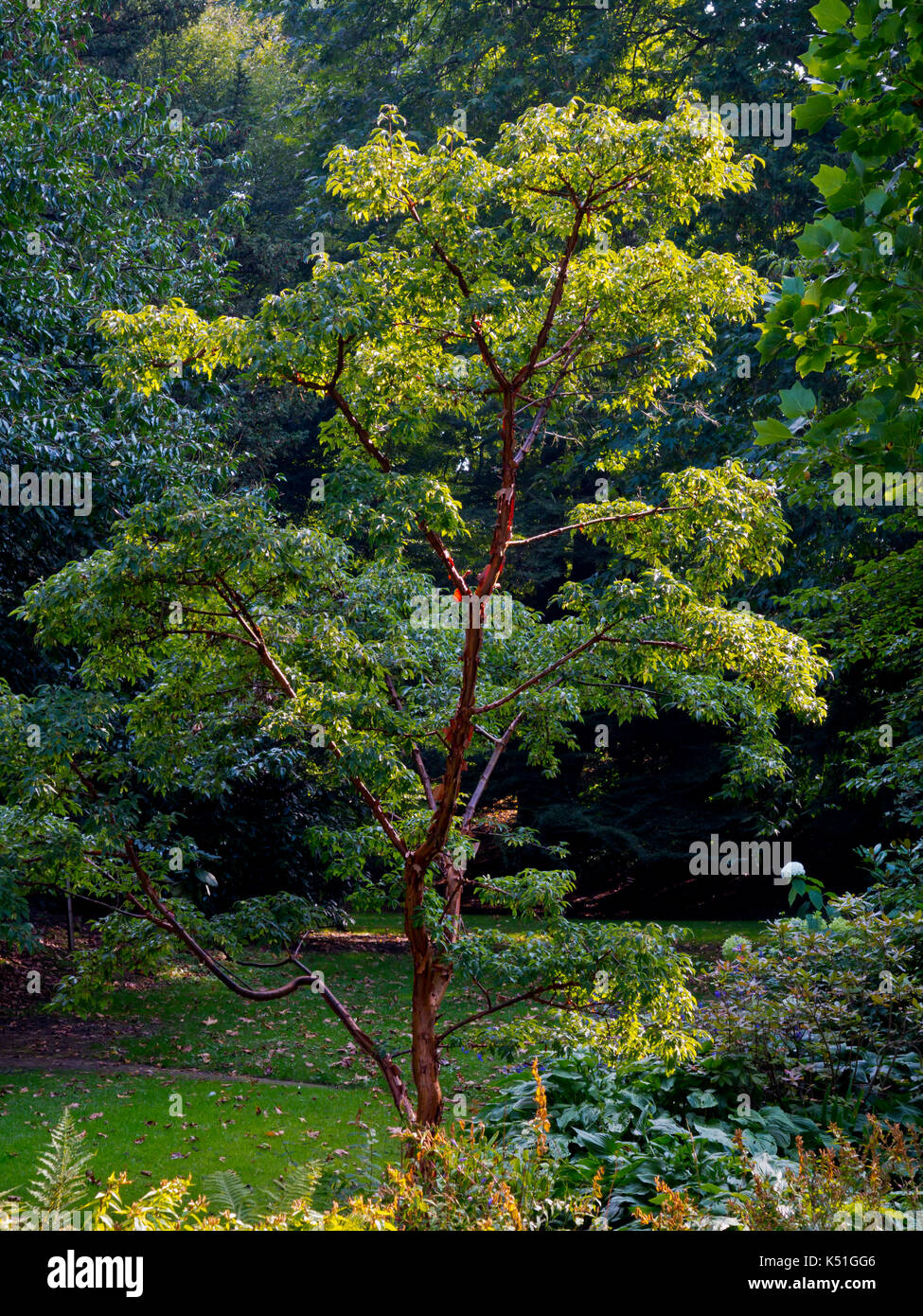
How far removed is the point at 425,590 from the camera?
611cm

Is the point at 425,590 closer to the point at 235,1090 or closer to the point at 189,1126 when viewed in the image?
Result: the point at 189,1126

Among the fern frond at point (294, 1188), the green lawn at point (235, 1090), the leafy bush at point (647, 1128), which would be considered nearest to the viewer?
the fern frond at point (294, 1188)

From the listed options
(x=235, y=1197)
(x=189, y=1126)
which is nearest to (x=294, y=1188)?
(x=235, y=1197)

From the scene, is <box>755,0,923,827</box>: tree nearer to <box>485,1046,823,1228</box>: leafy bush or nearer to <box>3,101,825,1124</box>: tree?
<box>3,101,825,1124</box>: tree

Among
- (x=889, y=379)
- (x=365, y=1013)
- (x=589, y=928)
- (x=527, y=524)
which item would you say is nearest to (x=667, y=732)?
(x=527, y=524)

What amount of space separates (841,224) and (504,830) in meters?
4.58

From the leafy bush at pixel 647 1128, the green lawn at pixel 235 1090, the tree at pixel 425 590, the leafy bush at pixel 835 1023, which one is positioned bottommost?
the green lawn at pixel 235 1090

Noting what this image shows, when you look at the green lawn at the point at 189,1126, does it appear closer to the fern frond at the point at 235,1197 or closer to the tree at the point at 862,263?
the fern frond at the point at 235,1197

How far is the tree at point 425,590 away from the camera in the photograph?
499 cm

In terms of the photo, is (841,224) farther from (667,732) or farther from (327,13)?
(327,13)

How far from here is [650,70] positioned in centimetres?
1681

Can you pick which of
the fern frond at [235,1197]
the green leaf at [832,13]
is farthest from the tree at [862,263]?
the fern frond at [235,1197]

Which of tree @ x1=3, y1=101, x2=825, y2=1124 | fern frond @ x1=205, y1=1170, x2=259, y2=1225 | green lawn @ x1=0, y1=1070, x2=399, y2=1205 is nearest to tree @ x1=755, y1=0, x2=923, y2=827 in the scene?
tree @ x1=3, y1=101, x2=825, y2=1124
